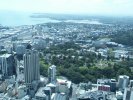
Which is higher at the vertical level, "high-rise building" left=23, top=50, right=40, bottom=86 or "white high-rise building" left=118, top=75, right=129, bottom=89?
"high-rise building" left=23, top=50, right=40, bottom=86

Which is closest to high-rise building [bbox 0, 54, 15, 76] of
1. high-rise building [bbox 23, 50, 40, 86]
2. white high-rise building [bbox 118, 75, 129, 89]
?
high-rise building [bbox 23, 50, 40, 86]

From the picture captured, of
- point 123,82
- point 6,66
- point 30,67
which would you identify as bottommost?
point 123,82

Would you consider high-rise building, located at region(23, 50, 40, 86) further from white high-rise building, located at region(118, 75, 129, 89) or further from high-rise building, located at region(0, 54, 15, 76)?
white high-rise building, located at region(118, 75, 129, 89)

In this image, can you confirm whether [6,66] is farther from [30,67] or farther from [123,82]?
[123,82]

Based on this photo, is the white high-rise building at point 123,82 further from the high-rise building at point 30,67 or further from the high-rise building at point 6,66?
the high-rise building at point 6,66

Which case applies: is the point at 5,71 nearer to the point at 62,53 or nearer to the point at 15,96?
the point at 15,96

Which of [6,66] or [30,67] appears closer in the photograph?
[30,67]

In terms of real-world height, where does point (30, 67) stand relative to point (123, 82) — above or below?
above

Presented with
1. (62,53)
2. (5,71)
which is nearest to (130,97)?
(5,71)

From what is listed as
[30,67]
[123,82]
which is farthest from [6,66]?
[123,82]

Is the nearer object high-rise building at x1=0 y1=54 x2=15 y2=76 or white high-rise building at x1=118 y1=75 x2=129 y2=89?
white high-rise building at x1=118 y1=75 x2=129 y2=89
